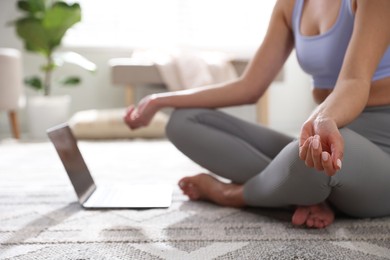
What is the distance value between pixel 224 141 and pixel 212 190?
0.41ft

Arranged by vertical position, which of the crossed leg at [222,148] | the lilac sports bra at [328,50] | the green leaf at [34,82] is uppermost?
the lilac sports bra at [328,50]

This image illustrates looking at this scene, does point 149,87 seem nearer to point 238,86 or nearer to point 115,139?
point 115,139

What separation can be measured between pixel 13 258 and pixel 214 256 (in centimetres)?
34

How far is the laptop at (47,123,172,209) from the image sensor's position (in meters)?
1.25

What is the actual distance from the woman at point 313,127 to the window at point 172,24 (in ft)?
9.53

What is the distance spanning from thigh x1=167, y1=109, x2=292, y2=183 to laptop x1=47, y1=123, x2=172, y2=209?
0.15m

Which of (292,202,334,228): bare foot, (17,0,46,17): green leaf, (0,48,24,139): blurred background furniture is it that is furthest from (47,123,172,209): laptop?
(17,0,46,17): green leaf

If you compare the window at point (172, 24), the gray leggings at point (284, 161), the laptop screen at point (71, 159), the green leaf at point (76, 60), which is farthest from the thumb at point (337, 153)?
the window at point (172, 24)

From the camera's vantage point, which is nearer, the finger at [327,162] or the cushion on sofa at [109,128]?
the finger at [327,162]

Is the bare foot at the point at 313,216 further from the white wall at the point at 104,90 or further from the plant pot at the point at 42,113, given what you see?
the white wall at the point at 104,90

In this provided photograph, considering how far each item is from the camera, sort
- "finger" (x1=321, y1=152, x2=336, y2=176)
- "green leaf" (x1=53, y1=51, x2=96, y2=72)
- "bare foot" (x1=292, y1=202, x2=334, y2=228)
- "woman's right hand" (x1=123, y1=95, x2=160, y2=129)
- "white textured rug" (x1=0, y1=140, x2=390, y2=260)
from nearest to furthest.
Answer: "finger" (x1=321, y1=152, x2=336, y2=176)
"white textured rug" (x1=0, y1=140, x2=390, y2=260)
"bare foot" (x1=292, y1=202, x2=334, y2=228)
"woman's right hand" (x1=123, y1=95, x2=160, y2=129)
"green leaf" (x1=53, y1=51, x2=96, y2=72)

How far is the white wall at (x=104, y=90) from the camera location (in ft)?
13.0

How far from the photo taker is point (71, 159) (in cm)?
129

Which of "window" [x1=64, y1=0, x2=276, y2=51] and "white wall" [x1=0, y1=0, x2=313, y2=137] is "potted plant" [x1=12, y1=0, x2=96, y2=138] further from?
"window" [x1=64, y1=0, x2=276, y2=51]
